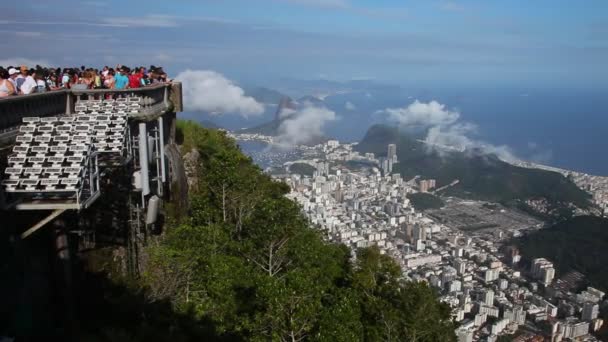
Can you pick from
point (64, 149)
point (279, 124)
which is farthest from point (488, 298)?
point (279, 124)

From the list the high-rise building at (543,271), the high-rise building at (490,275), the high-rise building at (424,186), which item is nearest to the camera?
the high-rise building at (490,275)

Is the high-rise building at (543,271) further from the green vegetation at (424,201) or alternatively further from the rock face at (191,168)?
the rock face at (191,168)

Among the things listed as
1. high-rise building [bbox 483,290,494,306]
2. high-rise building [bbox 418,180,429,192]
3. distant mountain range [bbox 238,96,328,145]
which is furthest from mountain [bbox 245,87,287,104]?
high-rise building [bbox 483,290,494,306]

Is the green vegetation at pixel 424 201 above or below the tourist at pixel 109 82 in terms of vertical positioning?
below

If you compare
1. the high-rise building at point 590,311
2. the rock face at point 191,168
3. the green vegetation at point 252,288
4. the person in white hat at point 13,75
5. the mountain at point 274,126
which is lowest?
the high-rise building at point 590,311

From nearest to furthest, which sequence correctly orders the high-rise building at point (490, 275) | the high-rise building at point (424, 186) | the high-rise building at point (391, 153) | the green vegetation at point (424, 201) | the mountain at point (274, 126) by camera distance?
the high-rise building at point (490, 275) < the green vegetation at point (424, 201) < the high-rise building at point (424, 186) < the high-rise building at point (391, 153) < the mountain at point (274, 126)

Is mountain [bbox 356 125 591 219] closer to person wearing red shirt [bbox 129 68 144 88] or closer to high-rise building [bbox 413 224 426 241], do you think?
high-rise building [bbox 413 224 426 241]

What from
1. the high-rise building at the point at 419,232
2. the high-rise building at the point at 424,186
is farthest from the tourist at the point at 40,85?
the high-rise building at the point at 424,186
